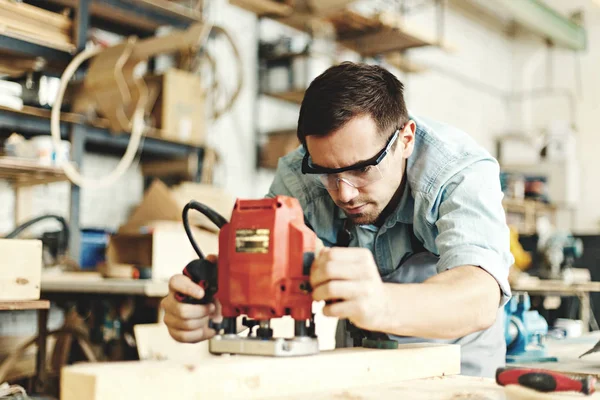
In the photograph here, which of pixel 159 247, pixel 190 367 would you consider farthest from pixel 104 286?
pixel 190 367

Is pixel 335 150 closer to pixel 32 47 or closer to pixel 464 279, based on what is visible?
pixel 464 279

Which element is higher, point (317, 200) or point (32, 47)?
point (32, 47)

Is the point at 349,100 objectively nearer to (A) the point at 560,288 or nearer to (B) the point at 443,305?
(B) the point at 443,305

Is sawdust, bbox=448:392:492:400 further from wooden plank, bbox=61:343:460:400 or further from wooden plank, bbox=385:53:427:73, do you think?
wooden plank, bbox=385:53:427:73

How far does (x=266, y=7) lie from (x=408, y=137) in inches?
127

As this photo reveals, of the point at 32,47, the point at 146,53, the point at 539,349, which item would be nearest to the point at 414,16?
the point at 146,53

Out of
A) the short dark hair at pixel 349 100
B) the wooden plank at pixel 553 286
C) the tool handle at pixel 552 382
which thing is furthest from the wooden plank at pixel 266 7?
the tool handle at pixel 552 382

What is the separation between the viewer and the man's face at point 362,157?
131cm

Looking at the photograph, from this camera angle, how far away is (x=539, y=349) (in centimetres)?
181

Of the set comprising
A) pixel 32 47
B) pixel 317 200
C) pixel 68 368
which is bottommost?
pixel 68 368

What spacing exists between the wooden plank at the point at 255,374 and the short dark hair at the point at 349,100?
45 cm

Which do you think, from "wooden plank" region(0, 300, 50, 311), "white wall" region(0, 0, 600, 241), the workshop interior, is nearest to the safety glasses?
the workshop interior

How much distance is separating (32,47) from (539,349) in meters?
2.61

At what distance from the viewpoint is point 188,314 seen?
124cm
